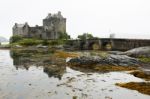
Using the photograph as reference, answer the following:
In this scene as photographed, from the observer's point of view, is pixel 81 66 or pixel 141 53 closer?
pixel 81 66

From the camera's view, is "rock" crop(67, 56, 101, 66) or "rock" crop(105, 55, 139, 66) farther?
"rock" crop(67, 56, 101, 66)

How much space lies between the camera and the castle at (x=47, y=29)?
5787 inches

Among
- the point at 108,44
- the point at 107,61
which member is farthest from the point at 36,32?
the point at 107,61

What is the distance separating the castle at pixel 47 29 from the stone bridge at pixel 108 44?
2793cm

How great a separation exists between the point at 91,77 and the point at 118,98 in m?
12.4

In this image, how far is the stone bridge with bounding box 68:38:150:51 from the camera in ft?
305

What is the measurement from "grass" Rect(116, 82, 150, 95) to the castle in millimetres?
116967

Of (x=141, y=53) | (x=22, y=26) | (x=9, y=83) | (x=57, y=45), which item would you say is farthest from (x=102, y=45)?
(x=9, y=83)

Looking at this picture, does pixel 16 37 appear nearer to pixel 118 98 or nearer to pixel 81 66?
pixel 81 66

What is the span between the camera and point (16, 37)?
136625 millimetres

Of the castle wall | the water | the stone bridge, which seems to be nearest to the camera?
the water

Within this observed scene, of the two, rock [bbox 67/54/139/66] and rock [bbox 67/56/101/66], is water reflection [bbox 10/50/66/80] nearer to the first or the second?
rock [bbox 67/56/101/66]

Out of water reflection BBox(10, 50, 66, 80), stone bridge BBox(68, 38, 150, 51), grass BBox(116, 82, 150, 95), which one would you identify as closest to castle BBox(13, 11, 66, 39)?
stone bridge BBox(68, 38, 150, 51)

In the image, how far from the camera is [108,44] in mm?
108188
